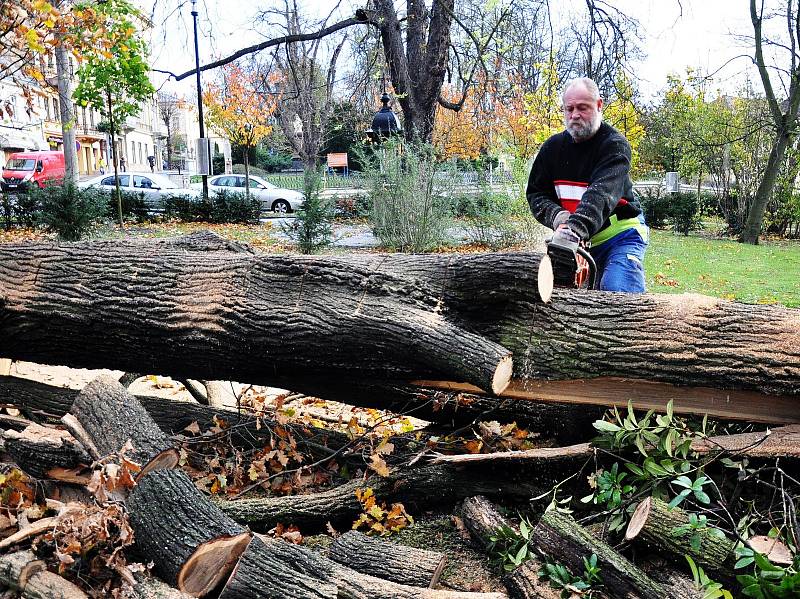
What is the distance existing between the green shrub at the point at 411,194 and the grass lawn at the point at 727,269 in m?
3.85

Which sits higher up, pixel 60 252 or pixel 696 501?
pixel 60 252

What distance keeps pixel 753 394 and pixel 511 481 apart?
109 centimetres

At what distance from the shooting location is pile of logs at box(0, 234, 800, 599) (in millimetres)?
2631

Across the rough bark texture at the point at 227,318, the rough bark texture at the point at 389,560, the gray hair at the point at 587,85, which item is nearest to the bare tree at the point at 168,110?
the rough bark texture at the point at 227,318

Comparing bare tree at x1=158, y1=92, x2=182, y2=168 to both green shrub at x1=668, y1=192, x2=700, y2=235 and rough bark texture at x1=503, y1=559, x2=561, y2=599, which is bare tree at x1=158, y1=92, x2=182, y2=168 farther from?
rough bark texture at x1=503, y1=559, x2=561, y2=599

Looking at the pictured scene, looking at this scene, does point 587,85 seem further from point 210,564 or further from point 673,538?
point 210,564

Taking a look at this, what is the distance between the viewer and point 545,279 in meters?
3.25

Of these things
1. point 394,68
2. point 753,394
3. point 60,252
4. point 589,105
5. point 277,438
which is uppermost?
point 394,68

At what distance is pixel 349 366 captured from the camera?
3.37 m

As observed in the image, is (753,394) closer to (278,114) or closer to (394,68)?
(394,68)

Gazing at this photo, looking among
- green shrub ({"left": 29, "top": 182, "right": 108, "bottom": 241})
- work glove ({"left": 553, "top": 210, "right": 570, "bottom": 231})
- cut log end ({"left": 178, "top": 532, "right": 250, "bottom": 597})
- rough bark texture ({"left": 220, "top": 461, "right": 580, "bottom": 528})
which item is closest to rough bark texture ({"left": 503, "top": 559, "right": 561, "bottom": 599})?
rough bark texture ({"left": 220, "top": 461, "right": 580, "bottom": 528})

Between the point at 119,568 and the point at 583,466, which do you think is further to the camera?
the point at 583,466

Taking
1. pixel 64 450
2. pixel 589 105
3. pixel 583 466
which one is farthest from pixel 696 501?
pixel 64 450

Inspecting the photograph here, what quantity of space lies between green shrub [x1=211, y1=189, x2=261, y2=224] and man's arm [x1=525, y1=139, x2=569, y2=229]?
1765 cm
